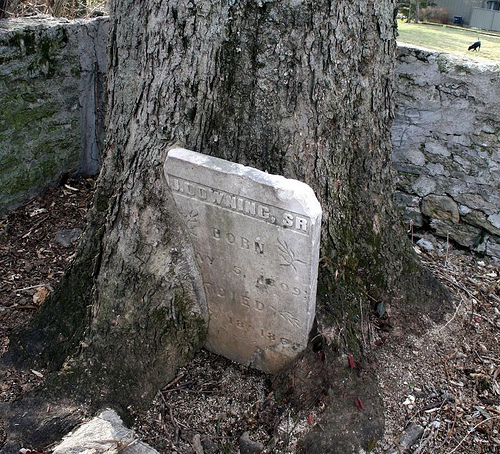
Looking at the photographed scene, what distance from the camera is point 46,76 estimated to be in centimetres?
375

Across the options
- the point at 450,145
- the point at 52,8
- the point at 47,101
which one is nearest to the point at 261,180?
the point at 450,145

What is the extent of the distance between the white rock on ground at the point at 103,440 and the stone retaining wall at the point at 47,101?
200 cm

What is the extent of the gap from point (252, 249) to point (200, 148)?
49 centimetres

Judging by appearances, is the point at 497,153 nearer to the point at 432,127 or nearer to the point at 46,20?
the point at 432,127

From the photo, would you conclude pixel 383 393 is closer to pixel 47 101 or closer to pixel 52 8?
pixel 47 101

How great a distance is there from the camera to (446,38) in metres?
8.67

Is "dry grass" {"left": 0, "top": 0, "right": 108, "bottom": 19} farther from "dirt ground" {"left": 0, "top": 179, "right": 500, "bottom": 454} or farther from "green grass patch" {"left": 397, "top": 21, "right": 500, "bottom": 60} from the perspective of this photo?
"green grass patch" {"left": 397, "top": 21, "right": 500, "bottom": 60}

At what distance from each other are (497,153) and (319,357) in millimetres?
1771

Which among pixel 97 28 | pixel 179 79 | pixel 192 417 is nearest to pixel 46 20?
pixel 97 28

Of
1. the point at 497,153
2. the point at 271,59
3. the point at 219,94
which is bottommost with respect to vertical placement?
the point at 497,153

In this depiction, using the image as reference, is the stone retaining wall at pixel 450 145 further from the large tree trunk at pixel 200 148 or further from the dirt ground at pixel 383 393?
the large tree trunk at pixel 200 148

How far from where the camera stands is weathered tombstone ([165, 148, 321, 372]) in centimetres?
207

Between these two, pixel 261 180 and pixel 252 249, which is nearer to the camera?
pixel 261 180

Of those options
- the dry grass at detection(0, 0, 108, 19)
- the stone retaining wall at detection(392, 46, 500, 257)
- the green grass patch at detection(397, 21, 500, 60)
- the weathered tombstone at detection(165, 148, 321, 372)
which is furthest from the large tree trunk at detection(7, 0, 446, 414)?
the green grass patch at detection(397, 21, 500, 60)
